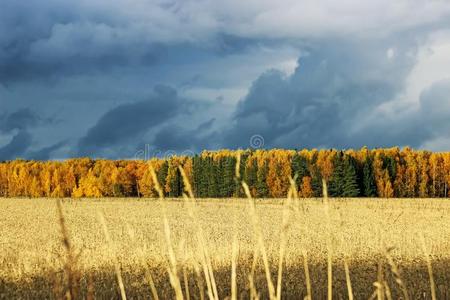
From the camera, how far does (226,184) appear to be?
105000mm

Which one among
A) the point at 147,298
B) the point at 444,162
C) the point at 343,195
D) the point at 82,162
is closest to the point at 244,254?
the point at 147,298

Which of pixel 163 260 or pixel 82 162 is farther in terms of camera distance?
pixel 82 162

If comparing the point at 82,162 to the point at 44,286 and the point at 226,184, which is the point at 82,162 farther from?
the point at 44,286

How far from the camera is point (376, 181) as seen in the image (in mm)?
104312

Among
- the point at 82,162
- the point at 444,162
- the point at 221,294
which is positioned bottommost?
the point at 221,294

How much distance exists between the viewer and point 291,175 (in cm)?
9900

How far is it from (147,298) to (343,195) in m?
86.9

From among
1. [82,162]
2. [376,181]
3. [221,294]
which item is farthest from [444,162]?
[221,294]

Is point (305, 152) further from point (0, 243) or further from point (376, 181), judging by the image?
point (0, 243)

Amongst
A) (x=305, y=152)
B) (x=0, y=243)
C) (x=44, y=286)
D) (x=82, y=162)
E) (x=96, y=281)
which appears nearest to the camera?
(x=44, y=286)

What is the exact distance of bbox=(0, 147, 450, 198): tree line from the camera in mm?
100562

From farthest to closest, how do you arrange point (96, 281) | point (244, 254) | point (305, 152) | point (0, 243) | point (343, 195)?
point (305, 152)
point (343, 195)
point (0, 243)
point (244, 254)
point (96, 281)

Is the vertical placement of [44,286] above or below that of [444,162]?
below

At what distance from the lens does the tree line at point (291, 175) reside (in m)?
101
